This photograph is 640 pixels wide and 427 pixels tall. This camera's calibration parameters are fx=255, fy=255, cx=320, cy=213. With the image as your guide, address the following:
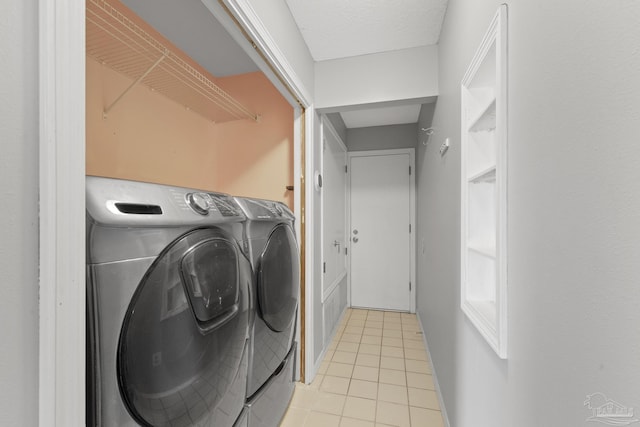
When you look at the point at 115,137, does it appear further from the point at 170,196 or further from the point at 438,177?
the point at 438,177

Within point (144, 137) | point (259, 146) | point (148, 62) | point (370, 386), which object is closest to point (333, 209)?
point (259, 146)

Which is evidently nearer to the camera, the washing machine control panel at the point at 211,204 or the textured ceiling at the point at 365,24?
the washing machine control panel at the point at 211,204

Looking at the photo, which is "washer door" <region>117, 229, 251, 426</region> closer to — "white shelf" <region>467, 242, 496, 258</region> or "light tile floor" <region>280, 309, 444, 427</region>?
"white shelf" <region>467, 242, 496, 258</region>

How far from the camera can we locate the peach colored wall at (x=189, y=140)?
1375 mm

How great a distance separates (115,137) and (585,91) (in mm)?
1900

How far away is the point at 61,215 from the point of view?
1.44 ft

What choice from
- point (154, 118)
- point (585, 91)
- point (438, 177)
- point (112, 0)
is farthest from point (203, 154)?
point (585, 91)

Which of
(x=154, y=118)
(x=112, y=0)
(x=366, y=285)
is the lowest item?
(x=366, y=285)

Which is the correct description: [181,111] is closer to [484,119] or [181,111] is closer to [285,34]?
[285,34]

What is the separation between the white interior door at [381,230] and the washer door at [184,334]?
2662 millimetres

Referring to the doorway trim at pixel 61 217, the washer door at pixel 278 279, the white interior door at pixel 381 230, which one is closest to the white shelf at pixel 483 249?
the washer door at pixel 278 279

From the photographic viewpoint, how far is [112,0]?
1385 mm

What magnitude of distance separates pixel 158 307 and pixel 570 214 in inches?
36.0

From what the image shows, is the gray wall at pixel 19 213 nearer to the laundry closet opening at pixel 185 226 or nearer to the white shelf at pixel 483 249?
the laundry closet opening at pixel 185 226
